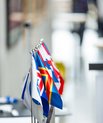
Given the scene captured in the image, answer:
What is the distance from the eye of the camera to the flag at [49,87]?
1.13 m

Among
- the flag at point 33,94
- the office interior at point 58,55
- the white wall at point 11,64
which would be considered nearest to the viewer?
the flag at point 33,94

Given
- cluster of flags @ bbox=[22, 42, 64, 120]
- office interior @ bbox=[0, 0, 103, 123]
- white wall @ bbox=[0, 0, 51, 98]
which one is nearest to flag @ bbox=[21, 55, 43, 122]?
cluster of flags @ bbox=[22, 42, 64, 120]

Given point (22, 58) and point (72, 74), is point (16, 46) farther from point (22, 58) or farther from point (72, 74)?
point (72, 74)

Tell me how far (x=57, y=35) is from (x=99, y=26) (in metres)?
1.31

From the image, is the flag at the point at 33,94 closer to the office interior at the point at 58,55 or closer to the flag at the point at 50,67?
the flag at the point at 50,67

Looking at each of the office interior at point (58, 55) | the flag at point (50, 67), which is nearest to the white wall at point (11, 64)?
the office interior at point (58, 55)

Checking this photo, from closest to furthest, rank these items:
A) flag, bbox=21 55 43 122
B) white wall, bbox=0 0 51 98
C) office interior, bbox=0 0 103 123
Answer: flag, bbox=21 55 43 122, office interior, bbox=0 0 103 123, white wall, bbox=0 0 51 98

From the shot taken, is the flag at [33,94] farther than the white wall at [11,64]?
No

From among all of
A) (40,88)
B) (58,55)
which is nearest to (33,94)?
(40,88)

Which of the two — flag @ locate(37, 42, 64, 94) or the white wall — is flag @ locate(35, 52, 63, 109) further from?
the white wall

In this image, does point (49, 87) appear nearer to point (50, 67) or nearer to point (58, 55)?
point (50, 67)

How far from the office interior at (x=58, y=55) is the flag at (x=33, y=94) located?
374 mm

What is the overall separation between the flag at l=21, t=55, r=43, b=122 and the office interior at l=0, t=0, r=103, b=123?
374mm

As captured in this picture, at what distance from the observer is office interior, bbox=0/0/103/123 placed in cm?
169
